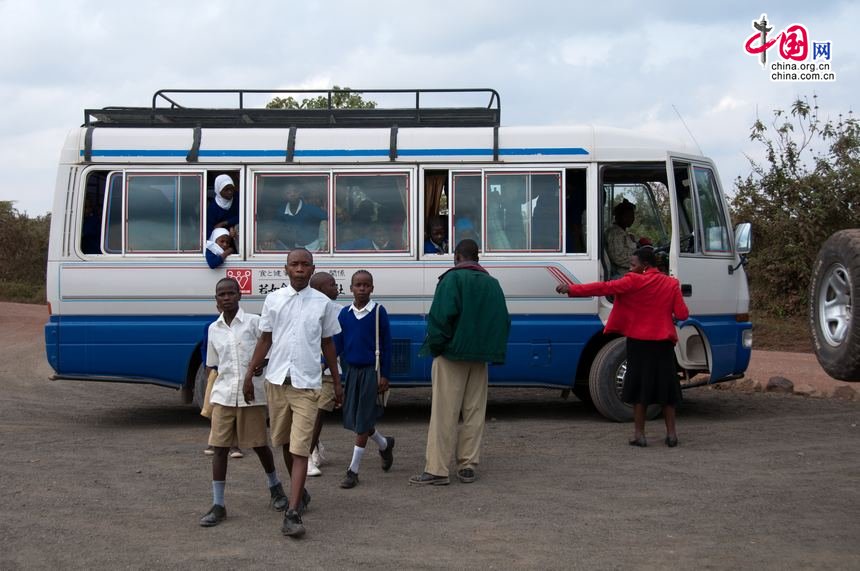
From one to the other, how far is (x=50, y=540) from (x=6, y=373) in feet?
35.0

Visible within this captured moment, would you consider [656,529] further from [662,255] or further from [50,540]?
[662,255]

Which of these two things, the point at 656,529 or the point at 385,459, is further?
the point at 385,459

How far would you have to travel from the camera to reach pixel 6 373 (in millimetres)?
15797

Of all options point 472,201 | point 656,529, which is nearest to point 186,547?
point 656,529

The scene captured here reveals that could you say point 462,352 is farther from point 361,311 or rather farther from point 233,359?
point 233,359

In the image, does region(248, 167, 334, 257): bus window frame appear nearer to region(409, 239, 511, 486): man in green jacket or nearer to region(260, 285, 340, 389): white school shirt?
region(409, 239, 511, 486): man in green jacket

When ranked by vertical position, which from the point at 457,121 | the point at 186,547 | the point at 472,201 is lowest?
the point at 186,547

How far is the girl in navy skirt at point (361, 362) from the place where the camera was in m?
7.59

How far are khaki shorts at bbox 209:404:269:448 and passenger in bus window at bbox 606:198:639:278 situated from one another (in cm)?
504

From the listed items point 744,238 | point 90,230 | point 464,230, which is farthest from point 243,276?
point 744,238

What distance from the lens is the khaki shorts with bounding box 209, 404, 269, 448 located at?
21.0 feet

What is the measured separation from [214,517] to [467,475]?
2.10 m

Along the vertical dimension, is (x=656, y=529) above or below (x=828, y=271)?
below

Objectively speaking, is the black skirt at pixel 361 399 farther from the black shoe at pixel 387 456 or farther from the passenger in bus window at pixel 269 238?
the passenger in bus window at pixel 269 238
